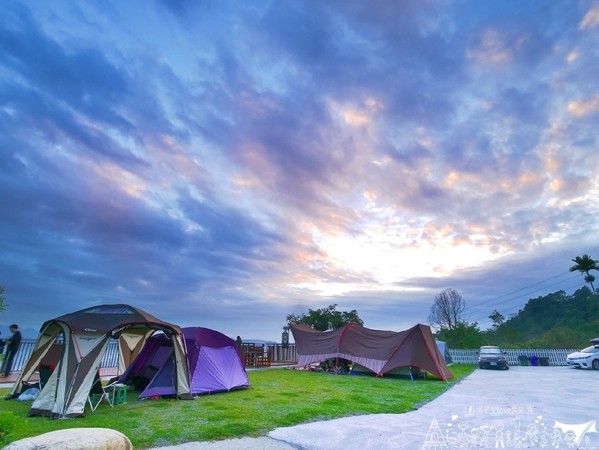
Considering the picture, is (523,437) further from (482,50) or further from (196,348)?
(482,50)

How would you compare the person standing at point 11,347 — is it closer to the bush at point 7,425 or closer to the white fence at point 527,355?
the bush at point 7,425

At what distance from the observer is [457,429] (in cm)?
636

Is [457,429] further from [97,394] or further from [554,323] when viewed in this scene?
[554,323]

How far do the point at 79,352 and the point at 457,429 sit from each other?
27.5ft

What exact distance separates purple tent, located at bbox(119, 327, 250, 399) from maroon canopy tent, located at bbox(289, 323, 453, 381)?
7.92m

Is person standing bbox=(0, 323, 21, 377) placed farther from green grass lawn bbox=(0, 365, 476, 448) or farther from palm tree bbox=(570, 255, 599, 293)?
palm tree bbox=(570, 255, 599, 293)

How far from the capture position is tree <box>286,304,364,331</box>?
34.9m

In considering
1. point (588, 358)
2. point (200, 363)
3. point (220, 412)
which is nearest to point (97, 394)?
point (200, 363)

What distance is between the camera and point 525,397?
999cm

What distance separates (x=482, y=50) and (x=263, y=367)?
1961 centimetres

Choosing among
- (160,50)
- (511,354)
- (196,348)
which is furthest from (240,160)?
(511,354)

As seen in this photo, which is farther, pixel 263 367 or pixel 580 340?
pixel 580 340

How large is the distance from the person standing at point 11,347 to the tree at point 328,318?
24679 millimetres

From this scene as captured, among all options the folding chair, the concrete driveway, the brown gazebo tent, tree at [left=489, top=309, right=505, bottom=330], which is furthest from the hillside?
the folding chair
